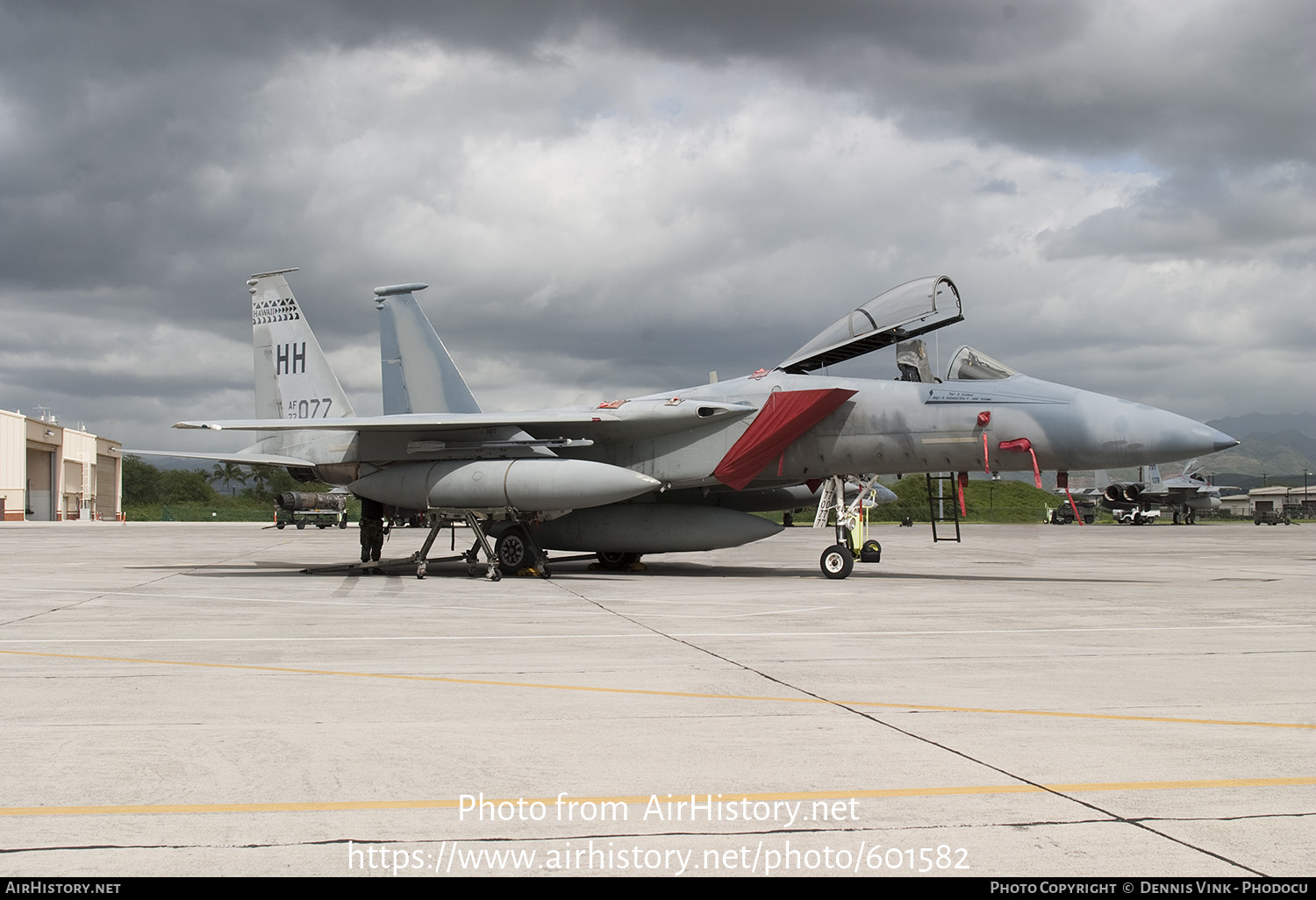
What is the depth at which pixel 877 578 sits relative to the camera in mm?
15570

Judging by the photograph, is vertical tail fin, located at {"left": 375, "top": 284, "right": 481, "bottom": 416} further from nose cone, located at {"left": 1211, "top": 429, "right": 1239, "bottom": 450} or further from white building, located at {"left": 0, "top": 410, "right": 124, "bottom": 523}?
white building, located at {"left": 0, "top": 410, "right": 124, "bottom": 523}

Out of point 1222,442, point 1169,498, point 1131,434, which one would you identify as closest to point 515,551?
point 1131,434

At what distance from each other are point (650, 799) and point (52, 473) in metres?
91.2

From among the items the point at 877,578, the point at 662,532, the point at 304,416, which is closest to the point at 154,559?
the point at 304,416

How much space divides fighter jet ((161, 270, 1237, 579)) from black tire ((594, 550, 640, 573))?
0.10ft

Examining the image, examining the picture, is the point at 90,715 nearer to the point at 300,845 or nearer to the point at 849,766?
the point at 300,845

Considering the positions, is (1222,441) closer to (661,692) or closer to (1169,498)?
(661,692)

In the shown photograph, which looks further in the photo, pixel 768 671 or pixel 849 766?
pixel 768 671

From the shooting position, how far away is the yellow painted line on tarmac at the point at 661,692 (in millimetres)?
5105

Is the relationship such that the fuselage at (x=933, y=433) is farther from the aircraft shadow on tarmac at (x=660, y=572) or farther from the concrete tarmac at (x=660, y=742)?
the concrete tarmac at (x=660, y=742)

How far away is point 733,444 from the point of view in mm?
15789

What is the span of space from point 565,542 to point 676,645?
9.81m

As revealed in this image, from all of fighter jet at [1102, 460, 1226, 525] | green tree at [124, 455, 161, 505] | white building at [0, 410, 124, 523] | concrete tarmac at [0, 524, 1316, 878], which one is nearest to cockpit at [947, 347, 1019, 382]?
concrete tarmac at [0, 524, 1316, 878]

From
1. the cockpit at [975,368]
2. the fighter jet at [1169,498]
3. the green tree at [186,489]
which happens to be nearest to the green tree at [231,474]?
the green tree at [186,489]
